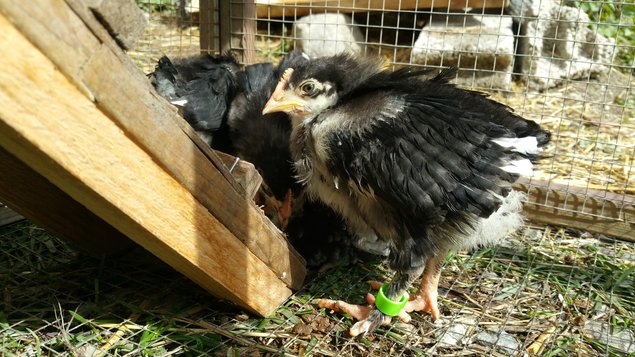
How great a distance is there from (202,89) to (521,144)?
2237 millimetres

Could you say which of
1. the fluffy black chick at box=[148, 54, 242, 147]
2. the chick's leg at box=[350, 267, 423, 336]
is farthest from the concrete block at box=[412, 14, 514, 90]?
the chick's leg at box=[350, 267, 423, 336]

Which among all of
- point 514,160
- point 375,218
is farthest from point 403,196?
point 514,160

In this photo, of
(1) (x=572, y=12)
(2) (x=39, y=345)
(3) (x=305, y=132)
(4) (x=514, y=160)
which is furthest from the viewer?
(1) (x=572, y=12)

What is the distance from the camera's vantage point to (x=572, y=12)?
6457 mm

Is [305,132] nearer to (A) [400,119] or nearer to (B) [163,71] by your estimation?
(A) [400,119]

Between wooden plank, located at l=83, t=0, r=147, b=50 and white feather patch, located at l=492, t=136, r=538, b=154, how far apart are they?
5.61 ft

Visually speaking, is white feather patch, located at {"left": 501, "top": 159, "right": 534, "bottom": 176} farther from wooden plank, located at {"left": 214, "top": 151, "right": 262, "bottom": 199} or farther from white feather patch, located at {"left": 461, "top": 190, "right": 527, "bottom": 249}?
wooden plank, located at {"left": 214, "top": 151, "right": 262, "bottom": 199}

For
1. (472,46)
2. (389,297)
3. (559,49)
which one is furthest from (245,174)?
(559,49)

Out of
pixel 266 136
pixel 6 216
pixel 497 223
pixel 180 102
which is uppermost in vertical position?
pixel 180 102

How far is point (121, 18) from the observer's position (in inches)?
64.3

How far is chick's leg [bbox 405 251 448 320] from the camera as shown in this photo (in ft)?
9.48

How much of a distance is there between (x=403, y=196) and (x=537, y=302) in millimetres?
1159

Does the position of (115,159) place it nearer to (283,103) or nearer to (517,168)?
(283,103)

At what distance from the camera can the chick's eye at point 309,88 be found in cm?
277
